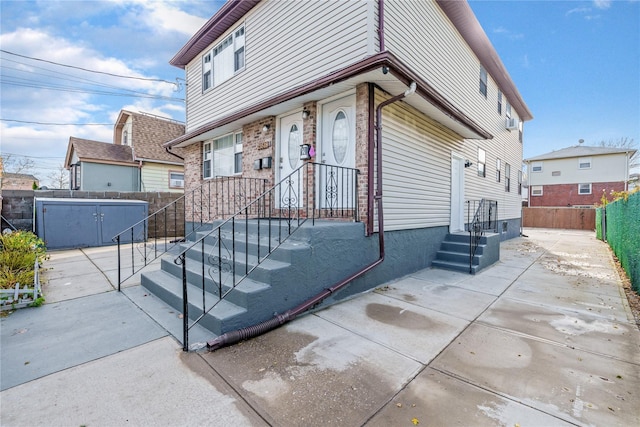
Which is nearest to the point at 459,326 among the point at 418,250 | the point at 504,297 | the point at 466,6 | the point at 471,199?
the point at 504,297

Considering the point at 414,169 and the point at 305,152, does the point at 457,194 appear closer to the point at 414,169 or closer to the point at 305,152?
the point at 414,169

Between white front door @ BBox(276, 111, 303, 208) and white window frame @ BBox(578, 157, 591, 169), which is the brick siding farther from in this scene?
white front door @ BBox(276, 111, 303, 208)

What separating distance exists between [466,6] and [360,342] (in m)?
8.65

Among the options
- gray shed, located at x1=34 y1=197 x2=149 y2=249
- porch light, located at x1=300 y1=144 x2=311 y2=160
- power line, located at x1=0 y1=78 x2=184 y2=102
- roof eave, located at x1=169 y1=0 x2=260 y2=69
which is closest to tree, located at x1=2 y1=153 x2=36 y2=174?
power line, located at x1=0 y1=78 x2=184 y2=102

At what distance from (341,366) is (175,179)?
53.7ft

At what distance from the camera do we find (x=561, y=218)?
20250 mm

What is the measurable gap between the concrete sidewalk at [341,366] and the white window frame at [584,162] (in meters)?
27.4

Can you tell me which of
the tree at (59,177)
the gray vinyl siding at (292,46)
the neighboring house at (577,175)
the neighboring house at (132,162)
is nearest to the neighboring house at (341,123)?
the gray vinyl siding at (292,46)

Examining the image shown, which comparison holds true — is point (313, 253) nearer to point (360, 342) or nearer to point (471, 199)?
point (360, 342)

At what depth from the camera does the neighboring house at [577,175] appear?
75.6ft

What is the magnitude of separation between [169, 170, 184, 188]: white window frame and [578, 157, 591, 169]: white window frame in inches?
1261

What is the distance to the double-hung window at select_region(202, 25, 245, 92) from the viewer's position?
25.4 feet

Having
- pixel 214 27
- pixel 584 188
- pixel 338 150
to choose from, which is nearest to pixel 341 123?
pixel 338 150

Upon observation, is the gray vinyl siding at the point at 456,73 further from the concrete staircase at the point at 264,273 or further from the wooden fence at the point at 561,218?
the wooden fence at the point at 561,218
